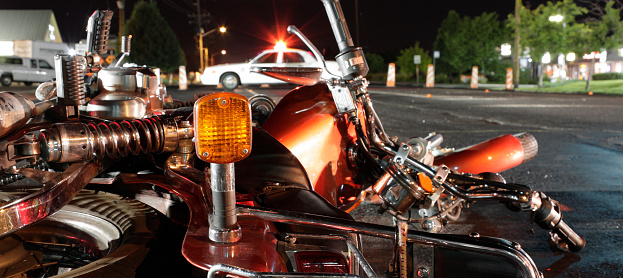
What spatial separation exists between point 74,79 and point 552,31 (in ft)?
105

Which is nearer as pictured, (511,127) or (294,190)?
(294,190)

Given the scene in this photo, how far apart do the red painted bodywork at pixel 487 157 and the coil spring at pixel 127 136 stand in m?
2.03

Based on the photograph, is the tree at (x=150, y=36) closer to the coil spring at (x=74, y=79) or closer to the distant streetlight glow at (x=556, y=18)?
the distant streetlight glow at (x=556, y=18)

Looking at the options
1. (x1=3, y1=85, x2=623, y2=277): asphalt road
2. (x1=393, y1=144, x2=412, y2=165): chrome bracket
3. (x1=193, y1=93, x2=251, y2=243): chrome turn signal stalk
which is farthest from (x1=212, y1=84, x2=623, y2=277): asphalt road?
(x1=193, y1=93, x2=251, y2=243): chrome turn signal stalk

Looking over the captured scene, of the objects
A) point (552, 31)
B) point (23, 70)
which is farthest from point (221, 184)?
point (23, 70)

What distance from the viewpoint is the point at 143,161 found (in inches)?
91.0

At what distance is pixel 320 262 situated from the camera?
65.6 inches

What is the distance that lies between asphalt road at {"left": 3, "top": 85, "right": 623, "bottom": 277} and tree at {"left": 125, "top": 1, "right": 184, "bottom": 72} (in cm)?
4801

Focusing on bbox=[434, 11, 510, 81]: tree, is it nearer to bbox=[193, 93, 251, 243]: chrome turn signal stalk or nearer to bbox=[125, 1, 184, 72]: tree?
bbox=[125, 1, 184, 72]: tree

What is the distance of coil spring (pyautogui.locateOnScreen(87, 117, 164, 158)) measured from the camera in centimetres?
178

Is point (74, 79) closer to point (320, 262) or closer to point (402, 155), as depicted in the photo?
point (320, 262)

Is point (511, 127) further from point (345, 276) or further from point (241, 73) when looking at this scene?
point (241, 73)

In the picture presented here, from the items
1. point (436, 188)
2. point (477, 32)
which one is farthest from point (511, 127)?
point (477, 32)

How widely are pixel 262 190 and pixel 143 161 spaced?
21.7 inches
